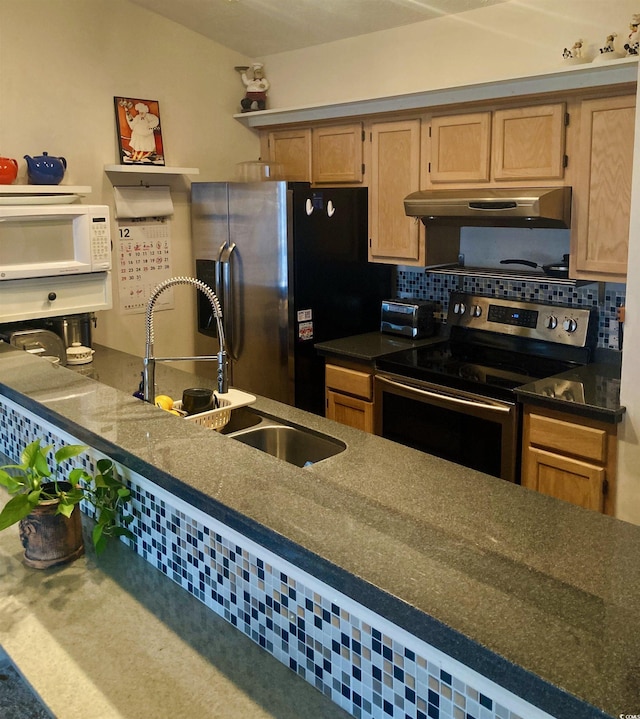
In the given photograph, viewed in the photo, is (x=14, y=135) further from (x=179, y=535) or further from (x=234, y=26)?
(x=179, y=535)

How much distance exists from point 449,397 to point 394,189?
4.00 feet

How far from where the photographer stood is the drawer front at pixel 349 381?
3576 mm

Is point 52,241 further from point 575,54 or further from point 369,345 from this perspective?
point 575,54

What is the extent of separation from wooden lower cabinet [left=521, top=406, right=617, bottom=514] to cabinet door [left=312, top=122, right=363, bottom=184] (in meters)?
1.76

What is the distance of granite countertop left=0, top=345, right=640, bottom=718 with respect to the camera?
849 mm

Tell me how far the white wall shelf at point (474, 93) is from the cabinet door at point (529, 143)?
97 millimetres

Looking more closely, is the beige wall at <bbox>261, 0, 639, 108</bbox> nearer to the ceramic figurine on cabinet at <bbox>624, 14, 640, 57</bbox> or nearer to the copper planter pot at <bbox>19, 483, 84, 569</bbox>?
the ceramic figurine on cabinet at <bbox>624, 14, 640, 57</bbox>

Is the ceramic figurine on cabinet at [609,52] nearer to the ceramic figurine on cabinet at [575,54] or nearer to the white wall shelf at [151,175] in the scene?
the ceramic figurine on cabinet at [575,54]

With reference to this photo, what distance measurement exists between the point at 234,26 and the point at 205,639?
11.3ft

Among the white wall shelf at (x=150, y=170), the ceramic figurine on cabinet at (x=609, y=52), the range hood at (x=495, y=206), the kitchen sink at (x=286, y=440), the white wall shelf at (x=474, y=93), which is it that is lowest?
the kitchen sink at (x=286, y=440)

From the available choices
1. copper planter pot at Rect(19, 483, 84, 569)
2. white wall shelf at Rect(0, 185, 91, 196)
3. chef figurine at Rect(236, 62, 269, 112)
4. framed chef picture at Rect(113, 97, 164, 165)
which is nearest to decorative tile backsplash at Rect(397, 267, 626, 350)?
chef figurine at Rect(236, 62, 269, 112)

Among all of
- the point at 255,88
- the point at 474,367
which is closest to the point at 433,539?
the point at 474,367

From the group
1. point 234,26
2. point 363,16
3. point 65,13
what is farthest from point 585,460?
point 65,13

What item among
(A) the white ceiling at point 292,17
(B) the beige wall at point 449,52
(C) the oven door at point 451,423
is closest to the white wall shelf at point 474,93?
(B) the beige wall at point 449,52
